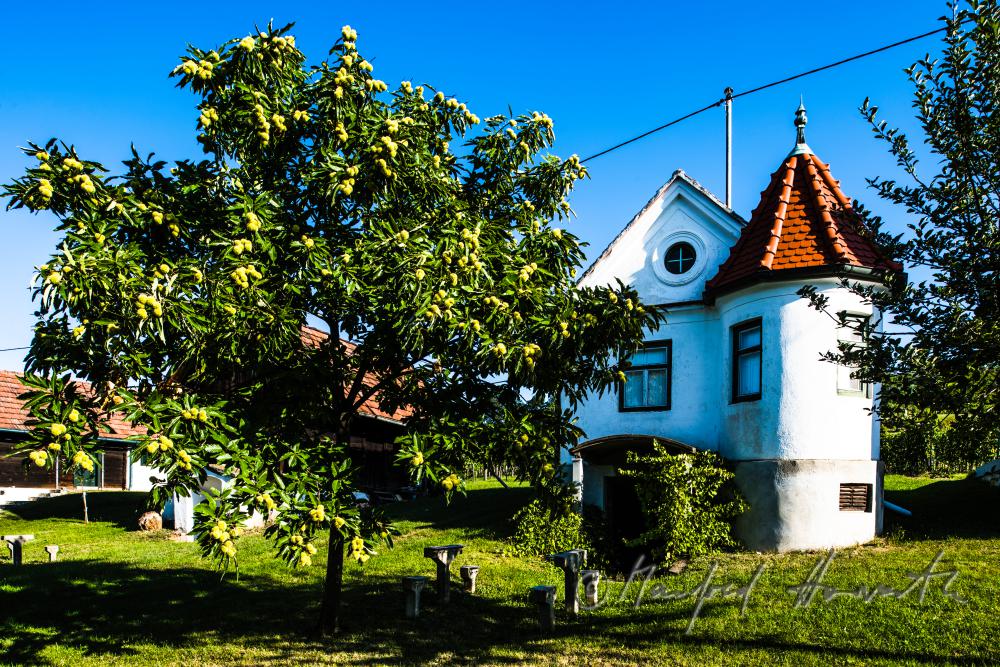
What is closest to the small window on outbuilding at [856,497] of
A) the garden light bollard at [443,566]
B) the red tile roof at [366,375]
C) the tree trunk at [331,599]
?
the garden light bollard at [443,566]

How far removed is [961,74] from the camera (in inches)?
273

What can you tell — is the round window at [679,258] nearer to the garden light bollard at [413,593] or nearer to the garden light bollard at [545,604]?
the garden light bollard at [545,604]

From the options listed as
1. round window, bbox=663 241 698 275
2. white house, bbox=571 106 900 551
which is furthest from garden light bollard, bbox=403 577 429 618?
round window, bbox=663 241 698 275

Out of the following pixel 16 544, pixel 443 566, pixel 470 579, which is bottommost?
pixel 16 544

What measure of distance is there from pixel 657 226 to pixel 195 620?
13114mm

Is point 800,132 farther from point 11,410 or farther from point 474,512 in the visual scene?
point 11,410

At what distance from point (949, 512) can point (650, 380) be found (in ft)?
23.2

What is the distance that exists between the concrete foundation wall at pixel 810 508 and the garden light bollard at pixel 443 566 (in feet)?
21.6

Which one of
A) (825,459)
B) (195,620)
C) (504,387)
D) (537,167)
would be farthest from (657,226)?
(195,620)

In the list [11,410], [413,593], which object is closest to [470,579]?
[413,593]

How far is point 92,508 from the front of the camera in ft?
98.9

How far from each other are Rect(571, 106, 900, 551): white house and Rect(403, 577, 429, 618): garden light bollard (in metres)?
6.51

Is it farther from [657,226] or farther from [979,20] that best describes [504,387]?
[657,226]

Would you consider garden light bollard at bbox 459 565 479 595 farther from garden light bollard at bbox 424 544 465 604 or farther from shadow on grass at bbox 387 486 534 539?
shadow on grass at bbox 387 486 534 539
